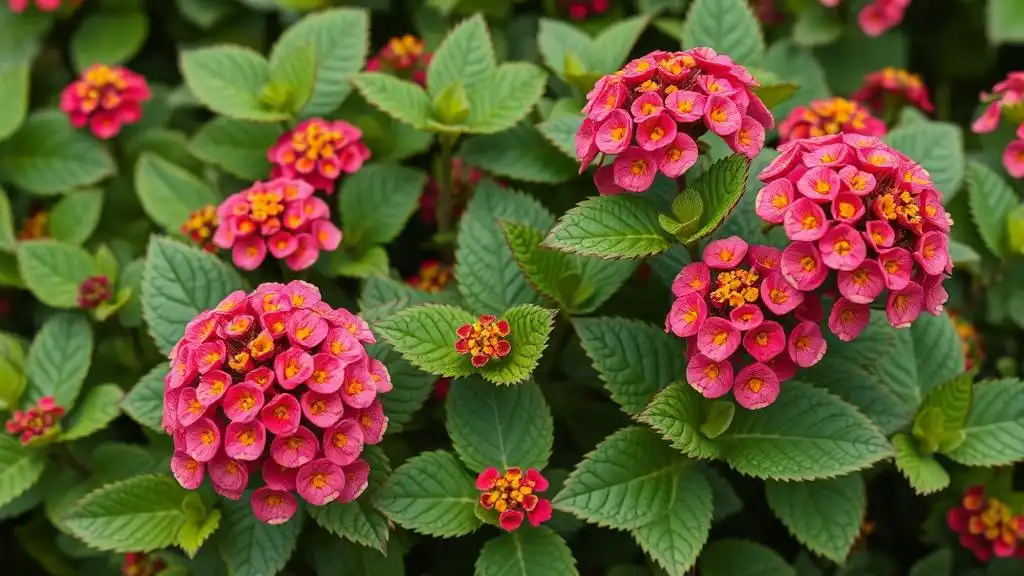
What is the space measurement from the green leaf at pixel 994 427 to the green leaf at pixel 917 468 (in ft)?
0.19

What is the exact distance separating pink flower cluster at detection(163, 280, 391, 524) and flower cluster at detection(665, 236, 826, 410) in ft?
2.01

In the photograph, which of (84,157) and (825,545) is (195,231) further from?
(825,545)

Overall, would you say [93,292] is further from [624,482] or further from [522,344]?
[624,482]

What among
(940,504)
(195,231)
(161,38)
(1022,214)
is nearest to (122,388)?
(195,231)

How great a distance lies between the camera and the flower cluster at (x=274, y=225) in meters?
2.17

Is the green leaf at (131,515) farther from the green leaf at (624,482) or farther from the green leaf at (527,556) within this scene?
the green leaf at (624,482)

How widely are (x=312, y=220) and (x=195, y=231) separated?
34 cm

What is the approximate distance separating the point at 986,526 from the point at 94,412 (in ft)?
7.07

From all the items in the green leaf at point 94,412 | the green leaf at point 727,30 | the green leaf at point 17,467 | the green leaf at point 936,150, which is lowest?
the green leaf at point 17,467

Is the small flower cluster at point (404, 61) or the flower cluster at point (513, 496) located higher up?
the small flower cluster at point (404, 61)

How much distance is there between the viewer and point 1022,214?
243cm

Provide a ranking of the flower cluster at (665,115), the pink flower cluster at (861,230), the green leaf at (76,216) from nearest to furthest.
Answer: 1. the pink flower cluster at (861,230)
2. the flower cluster at (665,115)
3. the green leaf at (76,216)

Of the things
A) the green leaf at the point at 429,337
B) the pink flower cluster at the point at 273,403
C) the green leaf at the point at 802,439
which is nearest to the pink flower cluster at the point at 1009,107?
the green leaf at the point at 802,439

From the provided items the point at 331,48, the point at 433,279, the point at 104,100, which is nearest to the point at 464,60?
the point at 331,48
